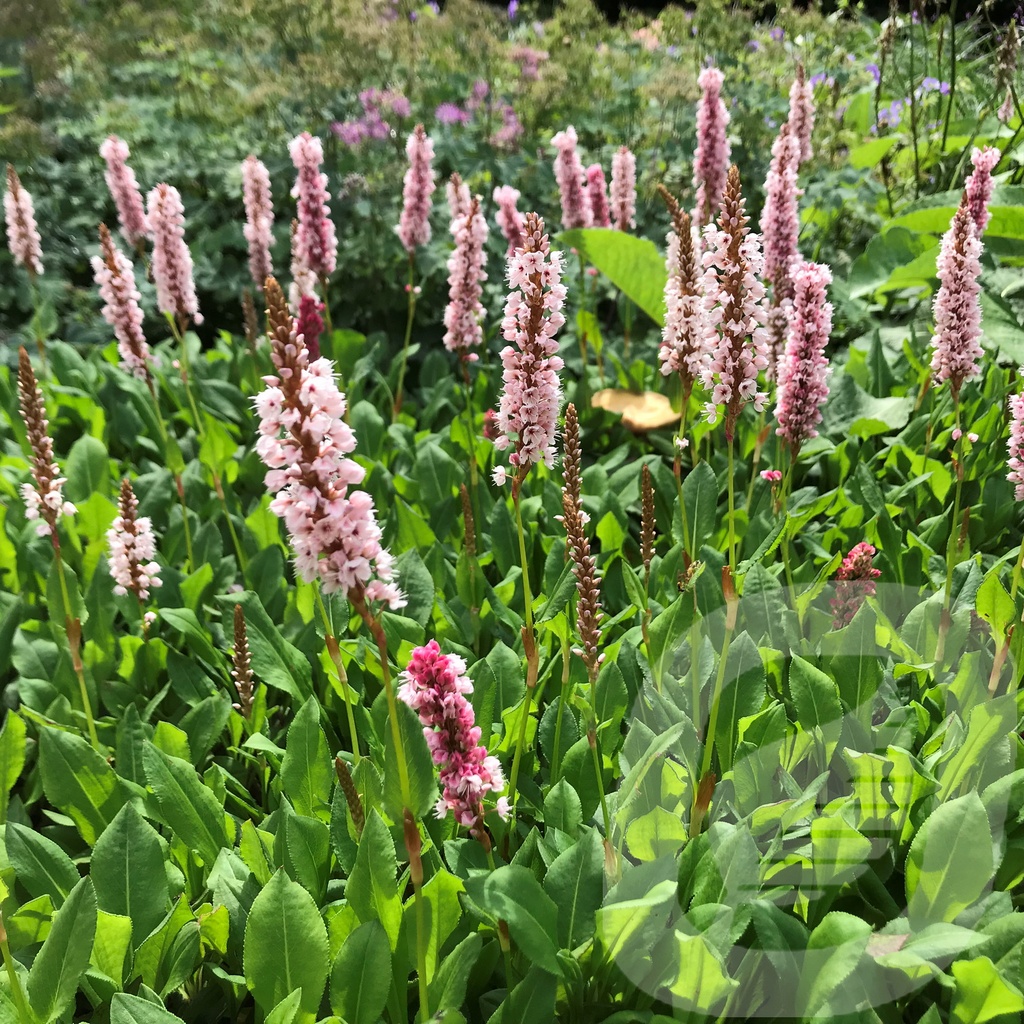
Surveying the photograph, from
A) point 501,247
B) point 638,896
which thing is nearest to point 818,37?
point 501,247

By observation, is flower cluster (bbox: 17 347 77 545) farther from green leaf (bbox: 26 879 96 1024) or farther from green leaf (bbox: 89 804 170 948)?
green leaf (bbox: 26 879 96 1024)

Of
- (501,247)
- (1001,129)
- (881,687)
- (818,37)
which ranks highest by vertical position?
(818,37)

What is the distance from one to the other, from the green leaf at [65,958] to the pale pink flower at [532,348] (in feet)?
3.81

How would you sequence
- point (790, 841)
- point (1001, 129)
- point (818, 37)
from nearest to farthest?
point (790, 841)
point (1001, 129)
point (818, 37)

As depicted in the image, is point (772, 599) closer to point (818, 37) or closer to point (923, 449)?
point (923, 449)

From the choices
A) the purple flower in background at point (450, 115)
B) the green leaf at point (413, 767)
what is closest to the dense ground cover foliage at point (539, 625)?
the green leaf at point (413, 767)

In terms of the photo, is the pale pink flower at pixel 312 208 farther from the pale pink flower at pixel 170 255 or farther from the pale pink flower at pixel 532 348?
the pale pink flower at pixel 532 348

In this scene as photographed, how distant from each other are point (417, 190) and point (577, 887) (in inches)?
126

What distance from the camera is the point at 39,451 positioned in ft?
7.84

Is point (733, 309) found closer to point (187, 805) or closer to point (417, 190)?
point (187, 805)

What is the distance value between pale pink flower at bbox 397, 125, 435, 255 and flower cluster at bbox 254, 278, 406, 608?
9.21 ft

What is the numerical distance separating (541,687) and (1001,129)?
412cm

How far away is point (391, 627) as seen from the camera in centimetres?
260

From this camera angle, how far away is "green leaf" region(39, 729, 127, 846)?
2.30 metres
